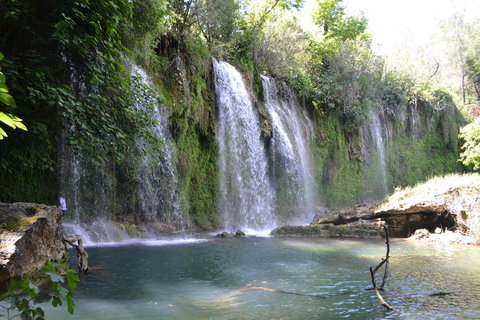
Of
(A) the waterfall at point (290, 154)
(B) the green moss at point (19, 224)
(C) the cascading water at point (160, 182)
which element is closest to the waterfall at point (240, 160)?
(A) the waterfall at point (290, 154)

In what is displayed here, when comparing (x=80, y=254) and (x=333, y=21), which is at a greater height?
(x=333, y=21)

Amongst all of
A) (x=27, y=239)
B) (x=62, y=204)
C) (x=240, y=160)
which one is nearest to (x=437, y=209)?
(x=240, y=160)

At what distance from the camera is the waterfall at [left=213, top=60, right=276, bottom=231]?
16219 millimetres

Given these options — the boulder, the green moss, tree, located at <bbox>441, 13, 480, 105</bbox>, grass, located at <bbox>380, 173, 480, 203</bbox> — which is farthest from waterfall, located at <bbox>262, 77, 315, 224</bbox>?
tree, located at <bbox>441, 13, 480, 105</bbox>

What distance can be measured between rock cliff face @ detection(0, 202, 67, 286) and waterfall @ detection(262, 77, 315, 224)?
1254 centimetres

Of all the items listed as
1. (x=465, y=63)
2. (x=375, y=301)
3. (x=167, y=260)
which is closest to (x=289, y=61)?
(x=167, y=260)

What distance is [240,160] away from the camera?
16.7 metres

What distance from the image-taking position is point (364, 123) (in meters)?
24.1

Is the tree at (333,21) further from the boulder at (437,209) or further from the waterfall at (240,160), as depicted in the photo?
the boulder at (437,209)

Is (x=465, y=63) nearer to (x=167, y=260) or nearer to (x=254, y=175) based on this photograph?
(x=254, y=175)

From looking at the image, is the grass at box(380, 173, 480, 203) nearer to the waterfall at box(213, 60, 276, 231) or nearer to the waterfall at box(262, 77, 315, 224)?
the waterfall at box(262, 77, 315, 224)

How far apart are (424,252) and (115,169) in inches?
392

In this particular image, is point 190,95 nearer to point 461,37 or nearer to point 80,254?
point 80,254

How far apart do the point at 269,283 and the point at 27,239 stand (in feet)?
13.0
